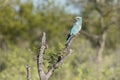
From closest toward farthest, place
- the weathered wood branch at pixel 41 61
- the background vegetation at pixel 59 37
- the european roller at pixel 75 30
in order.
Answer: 1. the weathered wood branch at pixel 41 61
2. the european roller at pixel 75 30
3. the background vegetation at pixel 59 37

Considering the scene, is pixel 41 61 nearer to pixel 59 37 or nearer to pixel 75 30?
pixel 75 30

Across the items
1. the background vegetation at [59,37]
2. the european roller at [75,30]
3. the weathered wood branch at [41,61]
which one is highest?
the european roller at [75,30]

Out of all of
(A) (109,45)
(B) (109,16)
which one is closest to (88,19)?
(B) (109,16)

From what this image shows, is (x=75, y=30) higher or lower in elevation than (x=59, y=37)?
higher

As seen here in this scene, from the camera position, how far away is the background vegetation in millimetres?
18109

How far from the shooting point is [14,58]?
2119cm

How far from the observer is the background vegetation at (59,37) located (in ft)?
59.4

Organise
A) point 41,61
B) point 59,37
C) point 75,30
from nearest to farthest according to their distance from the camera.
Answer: point 41,61 < point 75,30 < point 59,37

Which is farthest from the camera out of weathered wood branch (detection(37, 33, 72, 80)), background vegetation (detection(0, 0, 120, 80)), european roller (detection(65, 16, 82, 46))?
background vegetation (detection(0, 0, 120, 80))

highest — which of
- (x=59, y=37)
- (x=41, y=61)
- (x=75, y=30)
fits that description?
(x=75, y=30)

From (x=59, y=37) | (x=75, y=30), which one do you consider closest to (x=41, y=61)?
(x=75, y=30)

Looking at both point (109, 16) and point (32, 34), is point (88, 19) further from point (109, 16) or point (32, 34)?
point (32, 34)

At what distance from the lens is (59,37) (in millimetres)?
45094

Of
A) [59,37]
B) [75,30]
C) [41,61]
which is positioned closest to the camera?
[41,61]
